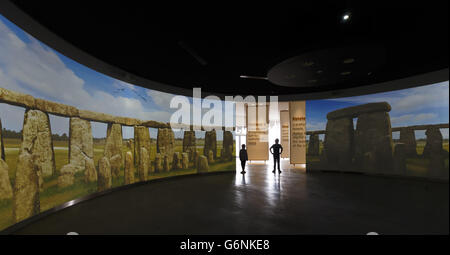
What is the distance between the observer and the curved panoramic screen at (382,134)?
19.8 ft

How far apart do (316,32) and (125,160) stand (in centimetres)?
609

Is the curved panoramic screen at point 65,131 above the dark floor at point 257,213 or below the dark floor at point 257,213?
above

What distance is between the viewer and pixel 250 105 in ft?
32.7

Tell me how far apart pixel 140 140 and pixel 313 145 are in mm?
7915

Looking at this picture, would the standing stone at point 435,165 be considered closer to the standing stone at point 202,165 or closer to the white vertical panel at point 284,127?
the white vertical panel at point 284,127

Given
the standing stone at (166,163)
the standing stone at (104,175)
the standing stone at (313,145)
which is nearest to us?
the standing stone at (104,175)

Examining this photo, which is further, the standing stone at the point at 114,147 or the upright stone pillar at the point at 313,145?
the upright stone pillar at the point at 313,145

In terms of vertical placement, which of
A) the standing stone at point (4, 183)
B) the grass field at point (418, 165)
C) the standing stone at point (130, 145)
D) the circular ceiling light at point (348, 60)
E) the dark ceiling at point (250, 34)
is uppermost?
the dark ceiling at point (250, 34)

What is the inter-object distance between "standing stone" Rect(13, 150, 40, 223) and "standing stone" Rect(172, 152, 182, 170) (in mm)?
3991

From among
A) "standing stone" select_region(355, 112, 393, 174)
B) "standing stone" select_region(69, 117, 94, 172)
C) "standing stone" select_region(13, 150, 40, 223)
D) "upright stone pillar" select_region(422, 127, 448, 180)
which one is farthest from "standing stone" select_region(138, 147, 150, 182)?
"upright stone pillar" select_region(422, 127, 448, 180)

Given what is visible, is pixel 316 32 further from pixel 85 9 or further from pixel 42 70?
pixel 42 70

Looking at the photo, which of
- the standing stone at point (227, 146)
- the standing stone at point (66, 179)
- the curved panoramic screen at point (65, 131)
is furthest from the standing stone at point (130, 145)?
the standing stone at point (227, 146)

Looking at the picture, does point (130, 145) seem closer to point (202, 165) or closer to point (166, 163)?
point (166, 163)

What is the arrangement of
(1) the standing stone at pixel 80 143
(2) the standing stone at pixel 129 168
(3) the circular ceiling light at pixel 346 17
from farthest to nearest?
1. (2) the standing stone at pixel 129 168
2. (1) the standing stone at pixel 80 143
3. (3) the circular ceiling light at pixel 346 17
